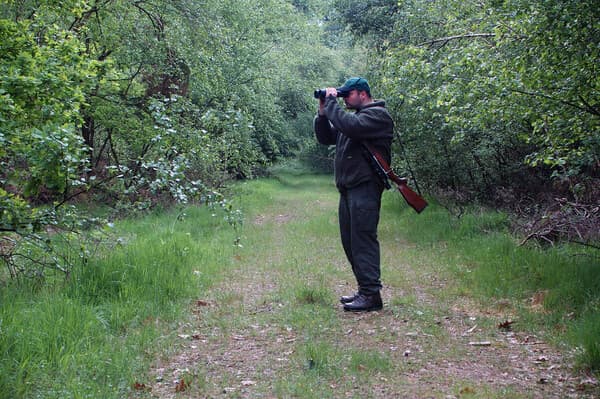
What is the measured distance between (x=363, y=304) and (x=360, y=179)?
1273mm

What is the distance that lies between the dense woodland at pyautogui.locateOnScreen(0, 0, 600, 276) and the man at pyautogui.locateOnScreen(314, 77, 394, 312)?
1.50 metres

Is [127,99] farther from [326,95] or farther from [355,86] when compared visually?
[355,86]

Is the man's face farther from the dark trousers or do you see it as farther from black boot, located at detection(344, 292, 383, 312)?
black boot, located at detection(344, 292, 383, 312)

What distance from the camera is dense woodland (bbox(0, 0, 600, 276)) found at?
20.5ft

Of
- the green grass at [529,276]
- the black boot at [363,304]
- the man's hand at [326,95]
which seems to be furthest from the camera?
the man's hand at [326,95]

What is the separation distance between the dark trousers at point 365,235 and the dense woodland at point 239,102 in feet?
5.78

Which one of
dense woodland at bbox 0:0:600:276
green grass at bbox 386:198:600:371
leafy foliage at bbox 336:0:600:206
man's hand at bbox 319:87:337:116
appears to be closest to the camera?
green grass at bbox 386:198:600:371

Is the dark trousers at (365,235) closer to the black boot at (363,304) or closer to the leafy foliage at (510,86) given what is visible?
the black boot at (363,304)

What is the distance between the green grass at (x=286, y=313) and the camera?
4453 mm

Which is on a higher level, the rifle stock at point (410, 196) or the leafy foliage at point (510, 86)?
the leafy foliage at point (510, 86)

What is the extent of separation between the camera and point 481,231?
10.5m

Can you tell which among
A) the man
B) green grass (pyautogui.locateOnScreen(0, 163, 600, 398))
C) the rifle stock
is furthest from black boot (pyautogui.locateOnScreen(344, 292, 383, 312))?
the rifle stock

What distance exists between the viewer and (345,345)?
17.5 ft

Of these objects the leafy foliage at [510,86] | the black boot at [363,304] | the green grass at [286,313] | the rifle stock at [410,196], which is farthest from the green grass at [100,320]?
the leafy foliage at [510,86]
